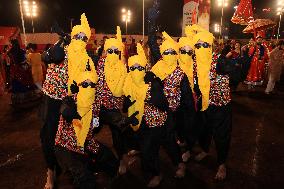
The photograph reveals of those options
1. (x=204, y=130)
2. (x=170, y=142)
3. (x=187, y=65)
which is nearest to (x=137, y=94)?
(x=170, y=142)

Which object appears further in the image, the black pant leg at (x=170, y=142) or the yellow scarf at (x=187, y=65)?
the yellow scarf at (x=187, y=65)

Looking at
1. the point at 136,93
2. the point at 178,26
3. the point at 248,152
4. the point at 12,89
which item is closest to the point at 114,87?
the point at 136,93

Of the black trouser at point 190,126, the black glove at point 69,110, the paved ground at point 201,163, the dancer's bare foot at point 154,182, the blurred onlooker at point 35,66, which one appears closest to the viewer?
the black glove at point 69,110

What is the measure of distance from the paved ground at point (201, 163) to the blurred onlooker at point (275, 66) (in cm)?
372

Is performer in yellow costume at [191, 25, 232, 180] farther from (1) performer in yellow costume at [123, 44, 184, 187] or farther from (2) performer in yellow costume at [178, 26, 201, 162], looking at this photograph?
(1) performer in yellow costume at [123, 44, 184, 187]

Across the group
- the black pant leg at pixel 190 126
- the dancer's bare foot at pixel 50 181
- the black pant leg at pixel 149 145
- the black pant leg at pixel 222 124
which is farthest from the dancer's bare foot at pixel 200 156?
the dancer's bare foot at pixel 50 181

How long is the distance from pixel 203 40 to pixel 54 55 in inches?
84.1

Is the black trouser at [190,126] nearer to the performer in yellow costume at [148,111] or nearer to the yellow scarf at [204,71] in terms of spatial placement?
the yellow scarf at [204,71]

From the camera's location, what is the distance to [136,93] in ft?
14.4

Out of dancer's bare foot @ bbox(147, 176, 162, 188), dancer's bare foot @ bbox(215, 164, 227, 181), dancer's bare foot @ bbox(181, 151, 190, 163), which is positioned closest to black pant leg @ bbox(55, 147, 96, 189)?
dancer's bare foot @ bbox(147, 176, 162, 188)

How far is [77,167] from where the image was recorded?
355 centimetres

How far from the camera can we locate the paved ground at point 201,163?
16.0 feet

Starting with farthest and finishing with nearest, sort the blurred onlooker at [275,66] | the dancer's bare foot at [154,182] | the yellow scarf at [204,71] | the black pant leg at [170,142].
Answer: the blurred onlooker at [275,66] → the dancer's bare foot at [154,182] → the yellow scarf at [204,71] → the black pant leg at [170,142]

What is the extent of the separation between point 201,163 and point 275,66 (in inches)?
340
